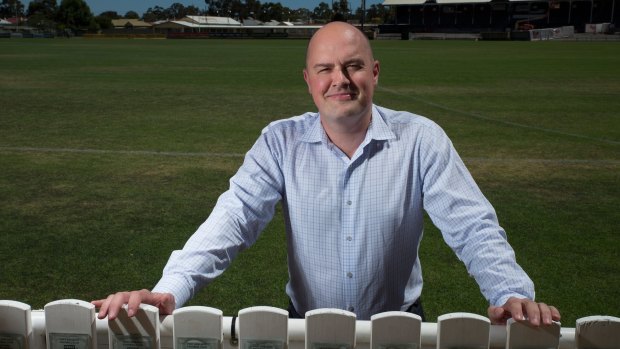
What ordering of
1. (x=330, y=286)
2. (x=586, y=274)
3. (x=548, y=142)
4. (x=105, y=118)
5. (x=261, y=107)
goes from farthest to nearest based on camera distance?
(x=261, y=107) < (x=105, y=118) < (x=548, y=142) < (x=586, y=274) < (x=330, y=286)

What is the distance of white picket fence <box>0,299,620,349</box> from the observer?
6.09 feet

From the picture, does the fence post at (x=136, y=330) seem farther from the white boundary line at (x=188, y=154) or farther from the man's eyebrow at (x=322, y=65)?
the white boundary line at (x=188, y=154)

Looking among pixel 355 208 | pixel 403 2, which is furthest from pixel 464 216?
pixel 403 2

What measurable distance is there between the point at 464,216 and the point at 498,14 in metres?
104

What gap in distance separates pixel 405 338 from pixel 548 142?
9.39 meters

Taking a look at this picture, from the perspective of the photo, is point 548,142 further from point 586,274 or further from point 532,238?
point 586,274

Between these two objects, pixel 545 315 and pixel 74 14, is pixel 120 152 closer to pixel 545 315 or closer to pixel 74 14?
pixel 545 315

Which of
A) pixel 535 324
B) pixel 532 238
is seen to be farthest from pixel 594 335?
pixel 532 238

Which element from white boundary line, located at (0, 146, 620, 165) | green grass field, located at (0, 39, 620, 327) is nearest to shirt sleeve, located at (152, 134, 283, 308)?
green grass field, located at (0, 39, 620, 327)

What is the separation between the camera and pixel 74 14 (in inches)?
5354

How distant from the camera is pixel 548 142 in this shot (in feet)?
35.0

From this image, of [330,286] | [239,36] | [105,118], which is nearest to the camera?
[330,286]

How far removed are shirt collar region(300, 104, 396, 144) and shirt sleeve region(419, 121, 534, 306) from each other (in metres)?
0.14

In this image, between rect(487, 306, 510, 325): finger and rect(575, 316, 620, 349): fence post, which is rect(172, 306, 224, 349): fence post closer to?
rect(487, 306, 510, 325): finger
